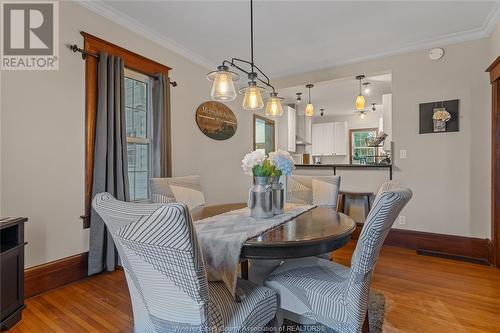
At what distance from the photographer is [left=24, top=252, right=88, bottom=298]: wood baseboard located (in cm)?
210

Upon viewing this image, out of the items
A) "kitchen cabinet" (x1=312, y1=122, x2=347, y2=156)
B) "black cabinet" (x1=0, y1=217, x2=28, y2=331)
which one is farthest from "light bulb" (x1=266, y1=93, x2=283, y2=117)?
"kitchen cabinet" (x1=312, y1=122, x2=347, y2=156)

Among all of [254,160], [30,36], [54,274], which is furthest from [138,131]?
[254,160]

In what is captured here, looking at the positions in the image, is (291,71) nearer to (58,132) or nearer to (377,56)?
(377,56)

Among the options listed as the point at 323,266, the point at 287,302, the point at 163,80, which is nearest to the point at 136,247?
the point at 287,302

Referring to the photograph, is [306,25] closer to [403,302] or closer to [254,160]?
[254,160]

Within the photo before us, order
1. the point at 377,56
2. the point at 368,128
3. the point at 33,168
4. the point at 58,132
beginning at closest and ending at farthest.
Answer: the point at 33,168 < the point at 58,132 < the point at 377,56 < the point at 368,128

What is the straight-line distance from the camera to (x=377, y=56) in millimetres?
3525

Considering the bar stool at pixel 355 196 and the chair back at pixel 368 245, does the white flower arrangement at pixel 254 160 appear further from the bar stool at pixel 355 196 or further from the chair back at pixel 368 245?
the bar stool at pixel 355 196

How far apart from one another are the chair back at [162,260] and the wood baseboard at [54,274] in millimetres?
1601

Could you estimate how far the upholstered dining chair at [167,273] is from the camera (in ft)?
2.84

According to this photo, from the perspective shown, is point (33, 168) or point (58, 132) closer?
point (33, 168)

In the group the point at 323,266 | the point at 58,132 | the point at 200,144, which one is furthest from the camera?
the point at 200,144

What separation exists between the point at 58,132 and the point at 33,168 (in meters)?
0.35

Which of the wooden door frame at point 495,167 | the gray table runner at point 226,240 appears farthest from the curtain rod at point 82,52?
the wooden door frame at point 495,167
